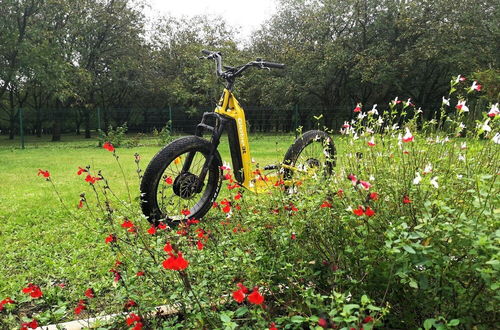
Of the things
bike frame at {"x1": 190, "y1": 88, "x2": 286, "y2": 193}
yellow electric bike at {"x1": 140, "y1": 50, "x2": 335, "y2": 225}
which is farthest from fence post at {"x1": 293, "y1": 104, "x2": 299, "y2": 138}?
bike frame at {"x1": 190, "y1": 88, "x2": 286, "y2": 193}

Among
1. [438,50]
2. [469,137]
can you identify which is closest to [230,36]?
[438,50]

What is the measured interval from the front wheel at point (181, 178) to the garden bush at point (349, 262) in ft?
2.78

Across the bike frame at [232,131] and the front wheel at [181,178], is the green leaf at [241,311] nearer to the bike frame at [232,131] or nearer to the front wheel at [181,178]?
the front wheel at [181,178]

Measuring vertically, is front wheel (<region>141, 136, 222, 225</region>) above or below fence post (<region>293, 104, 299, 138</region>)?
below

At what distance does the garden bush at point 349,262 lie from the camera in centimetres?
117

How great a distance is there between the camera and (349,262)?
5.10 ft

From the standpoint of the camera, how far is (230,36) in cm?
2695

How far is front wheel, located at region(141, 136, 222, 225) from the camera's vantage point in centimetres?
285

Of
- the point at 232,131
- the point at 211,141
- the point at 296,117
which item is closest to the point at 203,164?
the point at 211,141

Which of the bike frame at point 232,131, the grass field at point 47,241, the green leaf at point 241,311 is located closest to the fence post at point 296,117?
the grass field at point 47,241

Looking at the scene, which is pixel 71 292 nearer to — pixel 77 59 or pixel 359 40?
pixel 359 40

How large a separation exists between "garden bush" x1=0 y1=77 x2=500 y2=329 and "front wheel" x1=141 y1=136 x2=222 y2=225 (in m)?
0.85

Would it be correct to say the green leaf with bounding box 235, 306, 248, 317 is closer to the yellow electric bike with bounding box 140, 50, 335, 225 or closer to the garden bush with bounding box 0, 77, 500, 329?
the garden bush with bounding box 0, 77, 500, 329

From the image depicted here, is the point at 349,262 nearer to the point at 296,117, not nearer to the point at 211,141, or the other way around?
the point at 211,141
